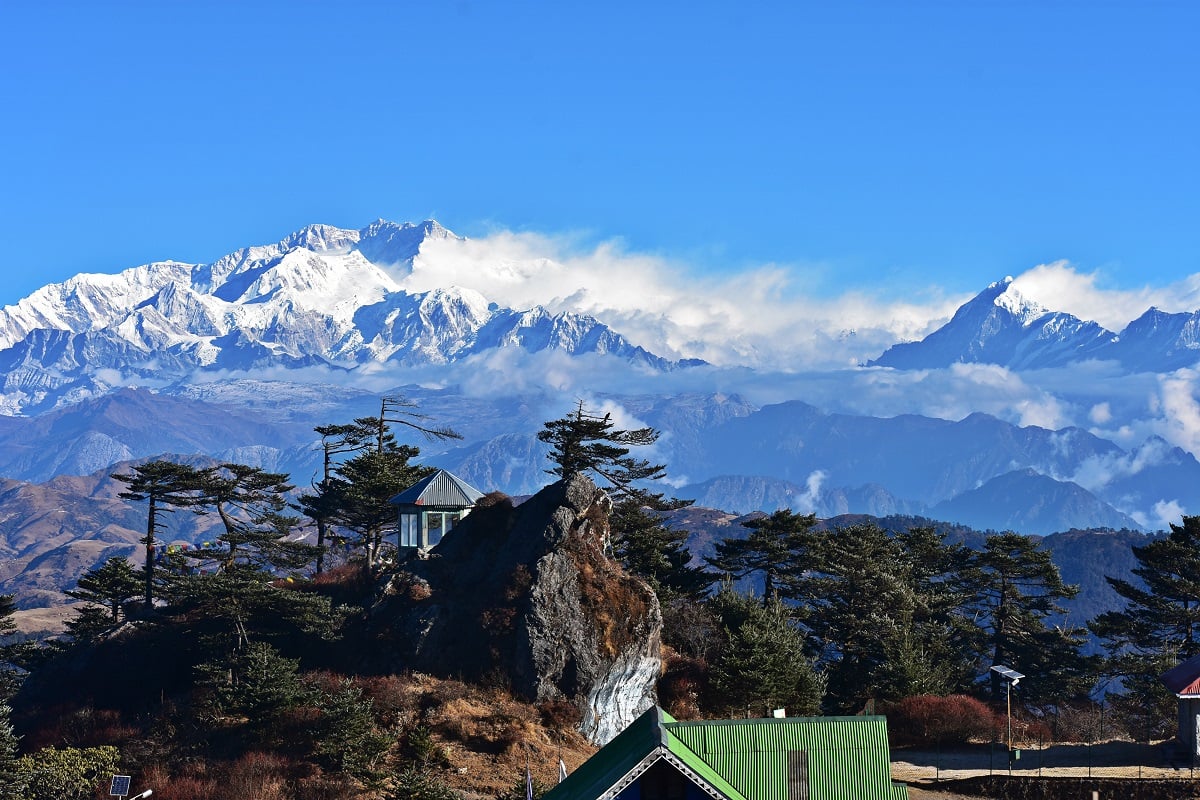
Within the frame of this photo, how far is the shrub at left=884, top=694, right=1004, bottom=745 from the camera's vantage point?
66.2 meters

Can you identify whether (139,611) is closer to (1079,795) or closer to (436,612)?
(436,612)

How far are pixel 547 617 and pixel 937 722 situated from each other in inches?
844

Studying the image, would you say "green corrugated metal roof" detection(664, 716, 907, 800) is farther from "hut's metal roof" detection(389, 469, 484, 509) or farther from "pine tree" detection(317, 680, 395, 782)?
"hut's metal roof" detection(389, 469, 484, 509)

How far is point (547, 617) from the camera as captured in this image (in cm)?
6228

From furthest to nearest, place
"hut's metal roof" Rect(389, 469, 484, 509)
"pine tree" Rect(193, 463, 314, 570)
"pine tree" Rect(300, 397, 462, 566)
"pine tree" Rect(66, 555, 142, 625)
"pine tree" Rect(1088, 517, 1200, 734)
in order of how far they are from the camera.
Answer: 1. "pine tree" Rect(66, 555, 142, 625)
2. "pine tree" Rect(300, 397, 462, 566)
3. "pine tree" Rect(1088, 517, 1200, 734)
4. "hut's metal roof" Rect(389, 469, 484, 509)
5. "pine tree" Rect(193, 463, 314, 570)

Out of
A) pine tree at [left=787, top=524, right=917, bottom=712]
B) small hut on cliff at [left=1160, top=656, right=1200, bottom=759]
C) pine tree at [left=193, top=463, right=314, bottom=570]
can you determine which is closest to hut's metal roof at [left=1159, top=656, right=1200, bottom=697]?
small hut on cliff at [left=1160, top=656, right=1200, bottom=759]

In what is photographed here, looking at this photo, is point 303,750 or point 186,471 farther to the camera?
point 186,471

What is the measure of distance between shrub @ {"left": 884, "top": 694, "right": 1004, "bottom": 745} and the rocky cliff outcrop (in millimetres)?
13713

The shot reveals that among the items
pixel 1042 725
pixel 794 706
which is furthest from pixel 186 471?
pixel 1042 725

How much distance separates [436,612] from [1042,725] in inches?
1337

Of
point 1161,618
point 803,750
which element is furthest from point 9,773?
point 1161,618

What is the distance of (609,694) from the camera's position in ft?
202

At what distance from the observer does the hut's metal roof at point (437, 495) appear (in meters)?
76.1

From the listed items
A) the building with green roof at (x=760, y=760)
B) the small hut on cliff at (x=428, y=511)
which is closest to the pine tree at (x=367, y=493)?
the small hut on cliff at (x=428, y=511)
